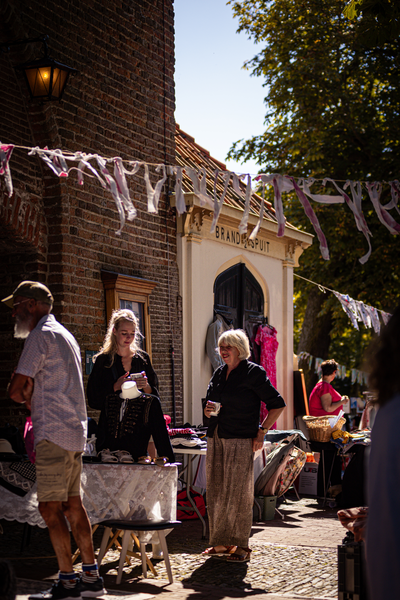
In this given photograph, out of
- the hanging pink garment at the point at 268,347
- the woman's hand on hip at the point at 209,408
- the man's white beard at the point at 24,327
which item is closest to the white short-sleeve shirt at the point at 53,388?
the man's white beard at the point at 24,327

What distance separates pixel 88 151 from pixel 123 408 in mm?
3701

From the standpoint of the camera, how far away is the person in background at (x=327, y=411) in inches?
403

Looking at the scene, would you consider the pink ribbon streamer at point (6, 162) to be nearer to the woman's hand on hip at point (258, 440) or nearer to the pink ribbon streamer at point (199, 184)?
the pink ribbon streamer at point (199, 184)

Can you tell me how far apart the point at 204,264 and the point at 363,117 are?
10.1m

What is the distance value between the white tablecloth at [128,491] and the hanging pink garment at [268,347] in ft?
23.6

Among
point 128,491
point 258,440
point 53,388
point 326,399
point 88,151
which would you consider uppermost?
point 88,151

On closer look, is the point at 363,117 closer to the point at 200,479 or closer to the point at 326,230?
the point at 326,230

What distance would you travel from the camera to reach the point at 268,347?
1284 centimetres

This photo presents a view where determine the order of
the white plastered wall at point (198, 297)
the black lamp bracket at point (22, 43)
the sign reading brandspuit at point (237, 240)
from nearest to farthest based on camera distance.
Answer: the black lamp bracket at point (22, 43) → the white plastered wall at point (198, 297) → the sign reading brandspuit at point (237, 240)

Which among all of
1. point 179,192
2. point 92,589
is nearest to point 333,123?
point 179,192

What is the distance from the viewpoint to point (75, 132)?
8.00 meters

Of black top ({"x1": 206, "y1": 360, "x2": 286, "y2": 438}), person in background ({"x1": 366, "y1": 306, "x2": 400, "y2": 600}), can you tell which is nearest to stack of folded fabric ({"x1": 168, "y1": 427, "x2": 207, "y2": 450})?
black top ({"x1": 206, "y1": 360, "x2": 286, "y2": 438})

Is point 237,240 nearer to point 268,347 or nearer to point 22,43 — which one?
point 268,347

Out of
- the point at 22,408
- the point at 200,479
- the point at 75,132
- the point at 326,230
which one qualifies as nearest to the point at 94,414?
the point at 22,408
